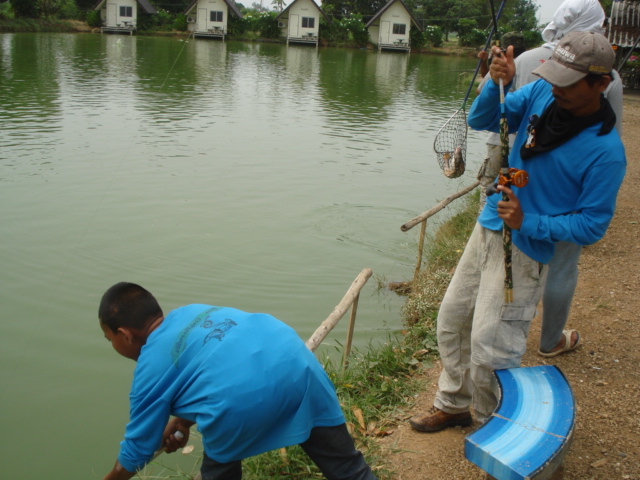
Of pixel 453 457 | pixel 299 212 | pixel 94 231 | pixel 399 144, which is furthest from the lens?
pixel 399 144

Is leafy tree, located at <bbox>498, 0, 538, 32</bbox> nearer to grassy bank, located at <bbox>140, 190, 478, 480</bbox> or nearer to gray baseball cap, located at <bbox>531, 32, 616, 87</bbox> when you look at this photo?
grassy bank, located at <bbox>140, 190, 478, 480</bbox>

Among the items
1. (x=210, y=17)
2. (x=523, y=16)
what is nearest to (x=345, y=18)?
(x=210, y=17)

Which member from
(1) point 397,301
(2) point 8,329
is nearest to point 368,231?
(1) point 397,301

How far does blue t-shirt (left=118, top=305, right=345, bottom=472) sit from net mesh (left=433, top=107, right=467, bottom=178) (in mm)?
2650

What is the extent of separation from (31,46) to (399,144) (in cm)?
2272

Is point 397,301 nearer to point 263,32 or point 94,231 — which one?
point 94,231

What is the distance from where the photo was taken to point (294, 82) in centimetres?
2302

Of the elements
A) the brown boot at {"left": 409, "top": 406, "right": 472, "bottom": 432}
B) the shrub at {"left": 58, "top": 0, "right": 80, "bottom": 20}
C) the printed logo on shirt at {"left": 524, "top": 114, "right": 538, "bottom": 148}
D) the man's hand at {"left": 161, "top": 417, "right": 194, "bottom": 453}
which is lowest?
the brown boot at {"left": 409, "top": 406, "right": 472, "bottom": 432}

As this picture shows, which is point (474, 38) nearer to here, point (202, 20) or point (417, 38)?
point (417, 38)

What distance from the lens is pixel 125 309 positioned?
7.13 ft

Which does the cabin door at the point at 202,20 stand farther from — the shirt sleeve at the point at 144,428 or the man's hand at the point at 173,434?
the shirt sleeve at the point at 144,428

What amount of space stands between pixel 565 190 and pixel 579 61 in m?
0.51

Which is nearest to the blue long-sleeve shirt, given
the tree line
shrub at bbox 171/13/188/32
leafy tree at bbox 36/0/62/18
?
the tree line

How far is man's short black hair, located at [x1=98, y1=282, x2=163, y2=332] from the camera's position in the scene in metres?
2.17
